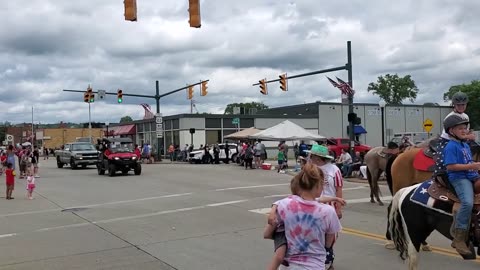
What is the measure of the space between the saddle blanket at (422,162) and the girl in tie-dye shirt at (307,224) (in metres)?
5.18

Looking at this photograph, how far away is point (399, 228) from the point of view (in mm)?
6133

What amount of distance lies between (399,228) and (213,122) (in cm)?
4660

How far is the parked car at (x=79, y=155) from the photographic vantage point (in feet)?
116

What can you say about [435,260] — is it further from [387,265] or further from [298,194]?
[298,194]

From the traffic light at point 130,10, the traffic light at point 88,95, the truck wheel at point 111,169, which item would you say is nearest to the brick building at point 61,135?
the traffic light at point 88,95

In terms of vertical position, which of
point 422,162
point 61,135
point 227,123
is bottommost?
point 422,162

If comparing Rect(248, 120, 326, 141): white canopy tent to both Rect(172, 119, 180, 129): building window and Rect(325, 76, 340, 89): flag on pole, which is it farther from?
Rect(172, 119, 180, 129): building window

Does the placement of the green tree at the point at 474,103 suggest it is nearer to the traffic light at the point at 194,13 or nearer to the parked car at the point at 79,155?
the parked car at the point at 79,155

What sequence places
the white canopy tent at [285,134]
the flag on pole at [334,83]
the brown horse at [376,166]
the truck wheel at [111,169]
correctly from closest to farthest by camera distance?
the brown horse at [376,166]
the truck wheel at [111,169]
the flag on pole at [334,83]
the white canopy tent at [285,134]

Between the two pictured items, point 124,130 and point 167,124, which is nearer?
point 167,124

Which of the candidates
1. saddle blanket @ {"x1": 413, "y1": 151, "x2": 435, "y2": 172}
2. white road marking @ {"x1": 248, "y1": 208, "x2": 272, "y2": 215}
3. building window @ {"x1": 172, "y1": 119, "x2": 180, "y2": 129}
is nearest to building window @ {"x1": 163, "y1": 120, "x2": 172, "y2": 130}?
building window @ {"x1": 172, "y1": 119, "x2": 180, "y2": 129}

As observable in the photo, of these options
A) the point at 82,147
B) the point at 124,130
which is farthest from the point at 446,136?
the point at 124,130

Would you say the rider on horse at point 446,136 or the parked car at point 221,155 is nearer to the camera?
the rider on horse at point 446,136

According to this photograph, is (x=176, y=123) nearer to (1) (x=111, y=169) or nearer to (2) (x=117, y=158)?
(2) (x=117, y=158)
